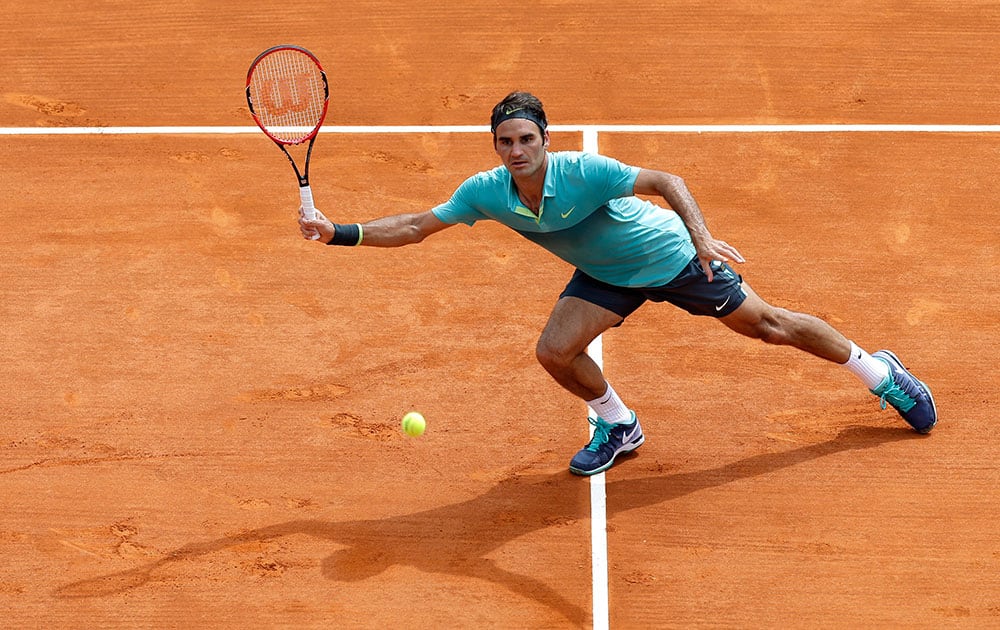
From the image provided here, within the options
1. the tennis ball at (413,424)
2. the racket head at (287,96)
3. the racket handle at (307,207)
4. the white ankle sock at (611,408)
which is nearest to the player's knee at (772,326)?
the white ankle sock at (611,408)

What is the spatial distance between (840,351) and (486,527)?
210cm

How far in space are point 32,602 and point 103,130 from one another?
4.97 metres

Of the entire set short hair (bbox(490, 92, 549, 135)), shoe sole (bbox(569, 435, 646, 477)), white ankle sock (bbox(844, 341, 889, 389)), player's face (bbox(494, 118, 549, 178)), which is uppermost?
short hair (bbox(490, 92, 549, 135))

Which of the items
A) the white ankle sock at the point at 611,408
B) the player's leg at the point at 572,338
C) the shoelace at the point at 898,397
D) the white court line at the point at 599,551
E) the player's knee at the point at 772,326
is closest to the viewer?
the white court line at the point at 599,551

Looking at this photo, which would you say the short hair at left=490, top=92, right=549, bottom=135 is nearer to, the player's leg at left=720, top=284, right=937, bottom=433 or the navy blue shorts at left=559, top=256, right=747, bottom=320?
the navy blue shorts at left=559, top=256, right=747, bottom=320

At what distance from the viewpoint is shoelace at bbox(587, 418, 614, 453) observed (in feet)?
23.7

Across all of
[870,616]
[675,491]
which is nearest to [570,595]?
[675,491]

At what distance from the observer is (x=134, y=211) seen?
9.48m

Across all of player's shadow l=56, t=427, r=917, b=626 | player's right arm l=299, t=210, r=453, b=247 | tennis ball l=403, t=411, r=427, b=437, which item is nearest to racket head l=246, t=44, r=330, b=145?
player's right arm l=299, t=210, r=453, b=247

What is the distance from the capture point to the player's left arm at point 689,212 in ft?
19.8

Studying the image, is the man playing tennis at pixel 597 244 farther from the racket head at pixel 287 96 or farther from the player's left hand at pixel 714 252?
the racket head at pixel 287 96

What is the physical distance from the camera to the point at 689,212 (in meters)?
6.21

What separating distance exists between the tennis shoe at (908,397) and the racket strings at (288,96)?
3.59 m

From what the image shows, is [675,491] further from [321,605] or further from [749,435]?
[321,605]
